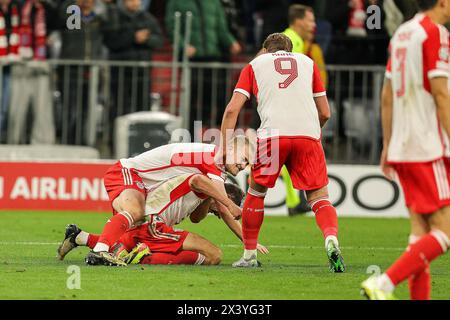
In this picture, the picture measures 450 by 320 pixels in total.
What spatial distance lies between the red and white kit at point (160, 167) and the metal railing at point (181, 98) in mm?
7729

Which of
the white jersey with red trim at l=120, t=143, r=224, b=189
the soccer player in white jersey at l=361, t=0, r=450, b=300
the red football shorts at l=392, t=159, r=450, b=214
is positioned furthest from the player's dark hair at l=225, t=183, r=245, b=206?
the red football shorts at l=392, t=159, r=450, b=214

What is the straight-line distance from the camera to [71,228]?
11773 millimetres

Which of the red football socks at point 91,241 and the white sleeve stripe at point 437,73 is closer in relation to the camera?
the white sleeve stripe at point 437,73

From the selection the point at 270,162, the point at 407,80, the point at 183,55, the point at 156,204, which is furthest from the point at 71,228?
the point at 183,55

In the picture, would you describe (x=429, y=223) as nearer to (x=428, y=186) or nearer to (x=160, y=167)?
(x=428, y=186)

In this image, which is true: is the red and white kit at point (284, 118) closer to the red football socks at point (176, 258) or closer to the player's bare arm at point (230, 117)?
the player's bare arm at point (230, 117)

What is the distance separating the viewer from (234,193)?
1191cm

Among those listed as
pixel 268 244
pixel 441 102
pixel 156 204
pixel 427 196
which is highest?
pixel 441 102

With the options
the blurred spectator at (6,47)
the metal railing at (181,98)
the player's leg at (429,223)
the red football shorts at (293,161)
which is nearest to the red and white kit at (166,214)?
the red football shorts at (293,161)

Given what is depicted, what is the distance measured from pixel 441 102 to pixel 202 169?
3791 mm

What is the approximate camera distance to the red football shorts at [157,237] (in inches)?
459

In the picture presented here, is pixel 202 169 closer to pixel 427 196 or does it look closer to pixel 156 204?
pixel 156 204

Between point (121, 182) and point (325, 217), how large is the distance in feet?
6.54
